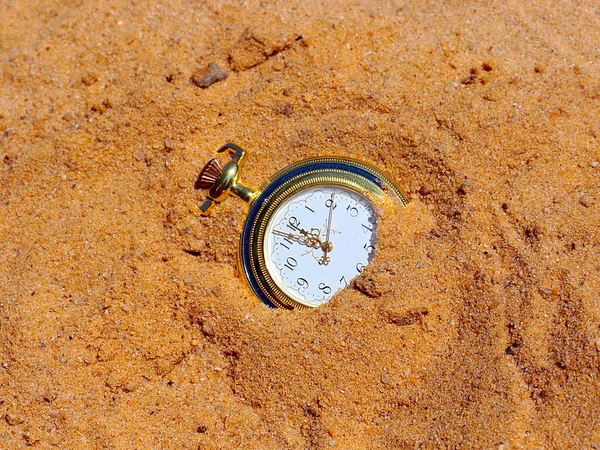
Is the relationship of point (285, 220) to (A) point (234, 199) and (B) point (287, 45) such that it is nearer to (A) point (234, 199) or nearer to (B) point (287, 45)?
(A) point (234, 199)

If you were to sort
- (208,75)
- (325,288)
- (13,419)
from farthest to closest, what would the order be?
1. (208,75)
2. (325,288)
3. (13,419)

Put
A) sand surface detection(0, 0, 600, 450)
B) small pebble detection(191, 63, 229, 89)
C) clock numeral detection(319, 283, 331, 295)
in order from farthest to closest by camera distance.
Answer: small pebble detection(191, 63, 229, 89) → clock numeral detection(319, 283, 331, 295) → sand surface detection(0, 0, 600, 450)

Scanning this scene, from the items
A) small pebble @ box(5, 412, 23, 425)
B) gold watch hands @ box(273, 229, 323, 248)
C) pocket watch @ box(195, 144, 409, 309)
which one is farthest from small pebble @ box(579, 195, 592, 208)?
small pebble @ box(5, 412, 23, 425)

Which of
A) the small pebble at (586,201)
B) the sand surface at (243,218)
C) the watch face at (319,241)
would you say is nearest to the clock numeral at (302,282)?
the watch face at (319,241)

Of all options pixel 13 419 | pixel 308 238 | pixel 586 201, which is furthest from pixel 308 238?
pixel 13 419

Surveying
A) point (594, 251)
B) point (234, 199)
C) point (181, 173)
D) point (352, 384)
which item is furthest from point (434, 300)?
point (181, 173)

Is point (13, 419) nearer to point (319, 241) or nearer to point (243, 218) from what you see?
point (243, 218)

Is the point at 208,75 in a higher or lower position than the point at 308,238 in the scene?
higher

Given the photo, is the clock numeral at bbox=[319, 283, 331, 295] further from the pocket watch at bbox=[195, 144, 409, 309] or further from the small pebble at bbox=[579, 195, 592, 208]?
the small pebble at bbox=[579, 195, 592, 208]
